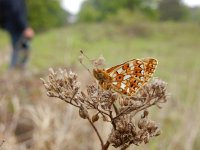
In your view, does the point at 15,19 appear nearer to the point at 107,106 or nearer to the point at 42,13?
the point at 107,106

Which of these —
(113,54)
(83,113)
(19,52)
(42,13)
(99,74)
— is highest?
(42,13)

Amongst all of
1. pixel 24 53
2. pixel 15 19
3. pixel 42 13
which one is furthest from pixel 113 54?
pixel 42 13

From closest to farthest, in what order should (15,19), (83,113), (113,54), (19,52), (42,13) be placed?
(83,113) → (19,52) → (15,19) → (113,54) → (42,13)

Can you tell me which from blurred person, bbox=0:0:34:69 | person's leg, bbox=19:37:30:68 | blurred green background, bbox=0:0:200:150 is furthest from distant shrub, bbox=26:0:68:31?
person's leg, bbox=19:37:30:68

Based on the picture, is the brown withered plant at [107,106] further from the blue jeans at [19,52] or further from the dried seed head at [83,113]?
the blue jeans at [19,52]

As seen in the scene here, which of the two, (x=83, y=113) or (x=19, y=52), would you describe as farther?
(x=19, y=52)

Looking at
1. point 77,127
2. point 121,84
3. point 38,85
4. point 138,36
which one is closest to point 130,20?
point 138,36

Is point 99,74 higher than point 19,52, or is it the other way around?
point 19,52
